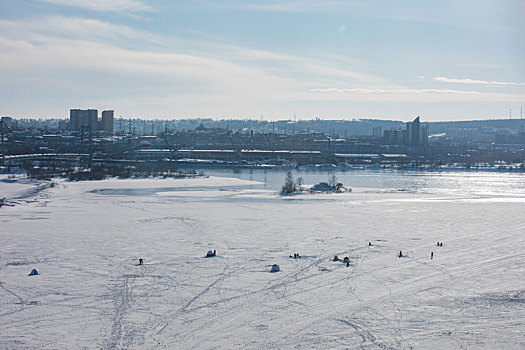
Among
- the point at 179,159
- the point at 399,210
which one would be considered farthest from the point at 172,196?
the point at 179,159

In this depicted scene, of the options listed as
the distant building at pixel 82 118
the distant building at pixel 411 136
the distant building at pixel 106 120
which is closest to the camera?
the distant building at pixel 411 136

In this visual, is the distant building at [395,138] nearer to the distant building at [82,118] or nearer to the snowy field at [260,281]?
the distant building at [82,118]

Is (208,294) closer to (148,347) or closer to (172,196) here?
(148,347)

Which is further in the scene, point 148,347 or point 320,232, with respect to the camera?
point 320,232

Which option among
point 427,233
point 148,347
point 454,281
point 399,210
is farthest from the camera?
point 399,210

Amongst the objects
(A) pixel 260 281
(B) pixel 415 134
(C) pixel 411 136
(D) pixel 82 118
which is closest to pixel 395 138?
(C) pixel 411 136

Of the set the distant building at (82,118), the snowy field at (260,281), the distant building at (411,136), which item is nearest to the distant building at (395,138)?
the distant building at (411,136)

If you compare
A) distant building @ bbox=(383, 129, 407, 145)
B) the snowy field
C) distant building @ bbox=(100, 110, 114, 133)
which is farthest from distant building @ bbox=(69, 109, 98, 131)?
the snowy field

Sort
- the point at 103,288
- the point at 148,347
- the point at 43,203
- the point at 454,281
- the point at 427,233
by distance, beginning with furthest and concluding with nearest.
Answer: the point at 43,203, the point at 427,233, the point at 454,281, the point at 103,288, the point at 148,347
